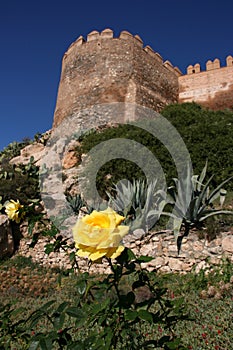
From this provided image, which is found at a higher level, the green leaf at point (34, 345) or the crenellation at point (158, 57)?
the crenellation at point (158, 57)

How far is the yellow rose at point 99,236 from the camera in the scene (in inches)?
30.3

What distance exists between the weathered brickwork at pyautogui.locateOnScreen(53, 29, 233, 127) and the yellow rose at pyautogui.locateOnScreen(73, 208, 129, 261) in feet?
41.5

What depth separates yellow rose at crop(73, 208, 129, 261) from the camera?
77 centimetres

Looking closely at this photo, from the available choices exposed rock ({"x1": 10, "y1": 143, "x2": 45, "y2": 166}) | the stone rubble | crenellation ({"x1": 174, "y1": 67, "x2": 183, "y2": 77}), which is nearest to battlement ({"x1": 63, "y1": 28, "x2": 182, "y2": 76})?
crenellation ({"x1": 174, "y1": 67, "x2": 183, "y2": 77})

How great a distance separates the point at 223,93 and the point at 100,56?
A: 23.6ft

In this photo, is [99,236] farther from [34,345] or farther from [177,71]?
[177,71]

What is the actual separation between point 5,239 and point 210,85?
45.7ft

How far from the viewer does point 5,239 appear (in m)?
6.71

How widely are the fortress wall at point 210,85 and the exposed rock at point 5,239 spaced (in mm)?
12883

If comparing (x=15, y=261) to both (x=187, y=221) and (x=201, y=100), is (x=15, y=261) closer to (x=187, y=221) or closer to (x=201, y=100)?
(x=187, y=221)

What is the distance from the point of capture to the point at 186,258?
4176 mm

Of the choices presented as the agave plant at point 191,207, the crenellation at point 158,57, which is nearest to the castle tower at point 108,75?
the crenellation at point 158,57

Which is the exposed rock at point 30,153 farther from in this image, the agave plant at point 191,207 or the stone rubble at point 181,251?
the agave plant at point 191,207

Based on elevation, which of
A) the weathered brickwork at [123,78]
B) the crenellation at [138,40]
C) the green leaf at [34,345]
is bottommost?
the green leaf at [34,345]
